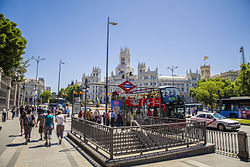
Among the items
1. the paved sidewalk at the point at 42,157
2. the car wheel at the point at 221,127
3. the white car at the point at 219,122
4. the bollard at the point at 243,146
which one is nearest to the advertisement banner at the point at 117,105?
the white car at the point at 219,122

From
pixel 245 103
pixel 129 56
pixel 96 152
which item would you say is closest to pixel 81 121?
pixel 96 152

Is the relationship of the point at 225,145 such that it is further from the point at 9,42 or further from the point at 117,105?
the point at 9,42

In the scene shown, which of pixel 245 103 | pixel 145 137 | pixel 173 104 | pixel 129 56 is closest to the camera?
pixel 145 137

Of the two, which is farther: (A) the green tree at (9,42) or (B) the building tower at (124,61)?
(B) the building tower at (124,61)

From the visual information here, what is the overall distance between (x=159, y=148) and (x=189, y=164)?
1.24m

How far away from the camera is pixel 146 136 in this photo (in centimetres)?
782

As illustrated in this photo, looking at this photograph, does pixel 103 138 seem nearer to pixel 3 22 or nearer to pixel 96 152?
pixel 96 152

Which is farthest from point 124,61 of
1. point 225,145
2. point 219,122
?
point 225,145

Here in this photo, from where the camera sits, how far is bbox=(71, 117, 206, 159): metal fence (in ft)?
20.8

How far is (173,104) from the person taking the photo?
52.7 ft

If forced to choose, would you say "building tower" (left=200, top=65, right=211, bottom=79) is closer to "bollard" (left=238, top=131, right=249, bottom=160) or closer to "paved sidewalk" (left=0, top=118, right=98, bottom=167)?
"bollard" (left=238, top=131, right=249, bottom=160)

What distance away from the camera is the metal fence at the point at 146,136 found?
6336mm

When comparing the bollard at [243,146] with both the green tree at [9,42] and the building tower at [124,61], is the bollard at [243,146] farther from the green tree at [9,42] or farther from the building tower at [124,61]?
the building tower at [124,61]

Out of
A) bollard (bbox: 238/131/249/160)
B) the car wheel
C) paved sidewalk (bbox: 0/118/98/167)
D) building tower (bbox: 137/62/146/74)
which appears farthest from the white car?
building tower (bbox: 137/62/146/74)
